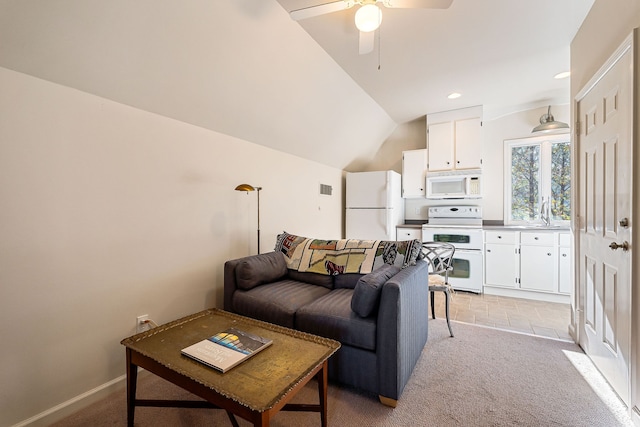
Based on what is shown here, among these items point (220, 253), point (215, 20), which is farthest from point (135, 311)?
point (215, 20)

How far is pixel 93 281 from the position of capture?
1723 mm

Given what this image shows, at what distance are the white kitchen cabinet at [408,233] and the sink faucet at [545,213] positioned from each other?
1.65m

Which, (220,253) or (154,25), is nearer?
(154,25)

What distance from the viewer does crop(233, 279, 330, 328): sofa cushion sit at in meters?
1.98

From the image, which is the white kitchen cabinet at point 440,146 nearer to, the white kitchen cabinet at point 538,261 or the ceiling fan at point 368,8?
the white kitchen cabinet at point 538,261

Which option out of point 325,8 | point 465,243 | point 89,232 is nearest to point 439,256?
point 465,243

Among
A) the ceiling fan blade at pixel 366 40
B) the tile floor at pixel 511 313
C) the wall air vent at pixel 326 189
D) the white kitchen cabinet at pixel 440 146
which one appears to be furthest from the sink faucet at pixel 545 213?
the ceiling fan blade at pixel 366 40

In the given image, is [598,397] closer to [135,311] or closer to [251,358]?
[251,358]

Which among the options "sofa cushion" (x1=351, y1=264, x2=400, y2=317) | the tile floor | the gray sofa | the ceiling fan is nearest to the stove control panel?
the tile floor

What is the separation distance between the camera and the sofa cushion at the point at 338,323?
1687 millimetres

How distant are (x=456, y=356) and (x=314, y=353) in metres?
1.50

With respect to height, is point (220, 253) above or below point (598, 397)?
above

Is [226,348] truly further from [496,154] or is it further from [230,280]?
[496,154]

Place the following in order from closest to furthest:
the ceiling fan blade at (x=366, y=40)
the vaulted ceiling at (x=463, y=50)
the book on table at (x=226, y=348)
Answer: the book on table at (x=226, y=348), the ceiling fan blade at (x=366, y=40), the vaulted ceiling at (x=463, y=50)
